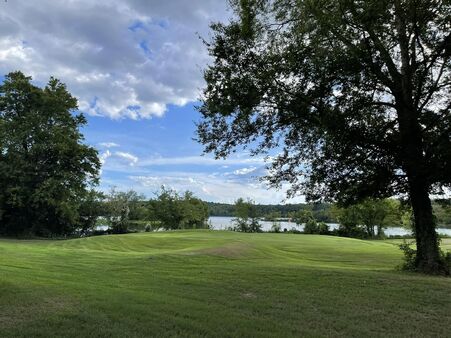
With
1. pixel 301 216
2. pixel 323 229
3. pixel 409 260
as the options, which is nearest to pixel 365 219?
pixel 323 229

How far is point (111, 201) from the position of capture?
198 feet

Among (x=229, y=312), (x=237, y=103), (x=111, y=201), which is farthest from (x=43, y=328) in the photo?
(x=111, y=201)

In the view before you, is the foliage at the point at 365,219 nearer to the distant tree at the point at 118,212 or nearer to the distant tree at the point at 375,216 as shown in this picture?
the distant tree at the point at 375,216

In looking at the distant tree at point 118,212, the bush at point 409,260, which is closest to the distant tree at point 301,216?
the distant tree at point 118,212

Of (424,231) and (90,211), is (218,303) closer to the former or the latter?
(424,231)

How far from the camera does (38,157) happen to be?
44.7 meters

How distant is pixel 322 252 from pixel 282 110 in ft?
48.2

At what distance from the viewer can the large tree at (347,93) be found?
12719mm

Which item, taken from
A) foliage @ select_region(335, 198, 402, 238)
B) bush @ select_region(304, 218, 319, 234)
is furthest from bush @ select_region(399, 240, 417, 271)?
foliage @ select_region(335, 198, 402, 238)

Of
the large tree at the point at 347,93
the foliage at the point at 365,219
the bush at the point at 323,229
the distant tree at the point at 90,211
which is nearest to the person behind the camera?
the large tree at the point at 347,93

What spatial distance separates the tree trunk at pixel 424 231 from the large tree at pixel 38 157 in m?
34.9

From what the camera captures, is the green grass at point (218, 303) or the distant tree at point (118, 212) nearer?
the green grass at point (218, 303)

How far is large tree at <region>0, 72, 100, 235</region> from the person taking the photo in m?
42.6

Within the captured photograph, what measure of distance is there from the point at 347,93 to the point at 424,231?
5266mm
